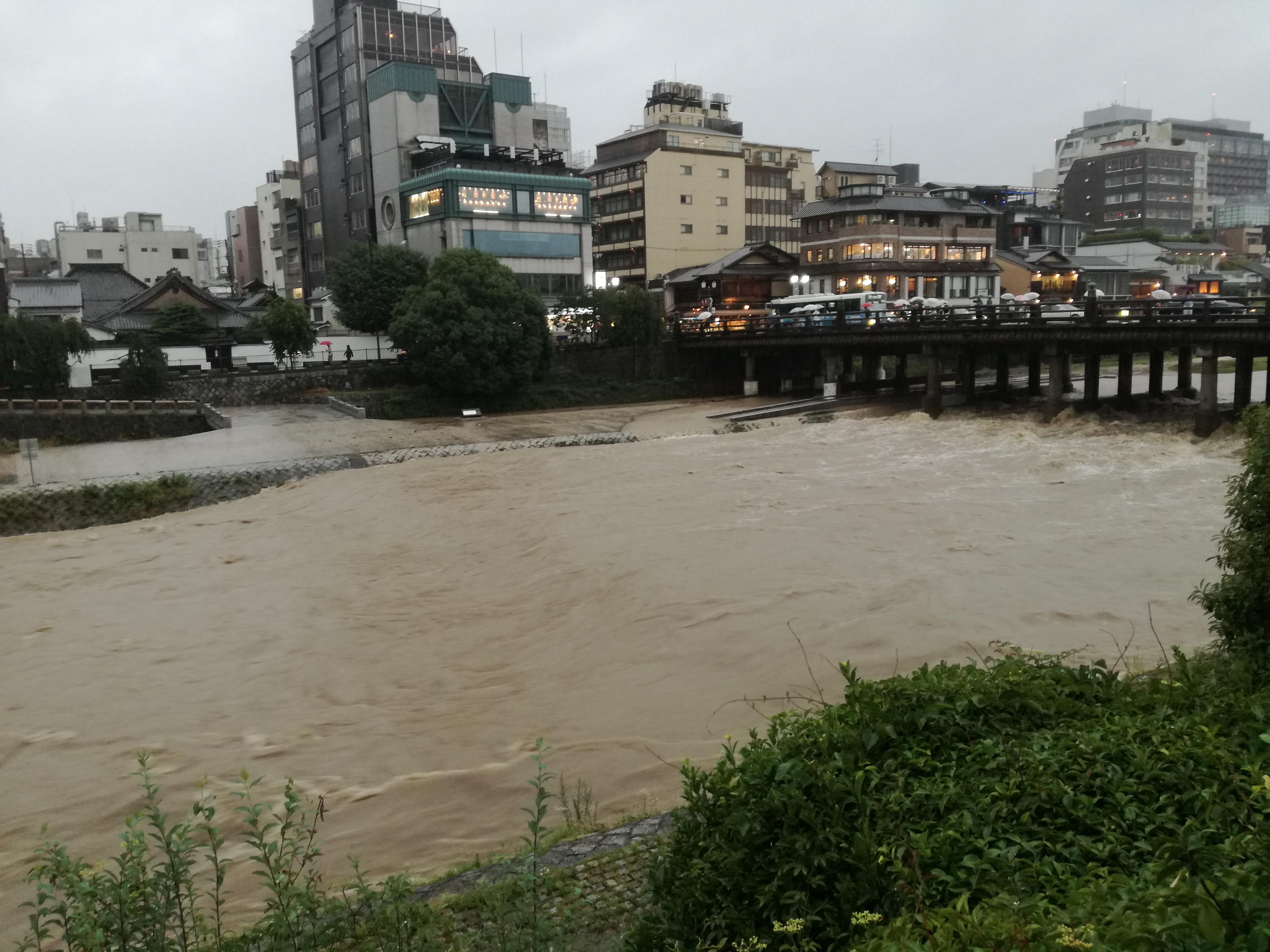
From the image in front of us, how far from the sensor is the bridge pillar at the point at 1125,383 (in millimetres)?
34812

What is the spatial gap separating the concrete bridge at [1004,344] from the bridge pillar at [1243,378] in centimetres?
4

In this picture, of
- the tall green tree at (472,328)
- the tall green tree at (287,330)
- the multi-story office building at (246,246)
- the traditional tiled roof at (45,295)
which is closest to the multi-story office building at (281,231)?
the multi-story office building at (246,246)

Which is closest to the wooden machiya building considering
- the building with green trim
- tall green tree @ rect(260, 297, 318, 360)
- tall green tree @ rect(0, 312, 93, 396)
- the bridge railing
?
the bridge railing

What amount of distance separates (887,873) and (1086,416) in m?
32.7

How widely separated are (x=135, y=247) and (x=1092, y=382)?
71409mm

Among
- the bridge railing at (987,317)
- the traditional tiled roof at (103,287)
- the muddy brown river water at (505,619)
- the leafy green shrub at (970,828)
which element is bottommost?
the muddy brown river water at (505,619)

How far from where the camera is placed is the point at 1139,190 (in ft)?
323

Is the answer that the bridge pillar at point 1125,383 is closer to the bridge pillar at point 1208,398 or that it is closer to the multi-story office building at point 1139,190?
the bridge pillar at point 1208,398

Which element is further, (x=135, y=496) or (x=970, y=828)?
(x=135, y=496)

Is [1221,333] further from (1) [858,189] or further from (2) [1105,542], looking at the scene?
(1) [858,189]

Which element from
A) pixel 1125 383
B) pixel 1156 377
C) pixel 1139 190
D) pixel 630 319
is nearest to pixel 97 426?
pixel 630 319

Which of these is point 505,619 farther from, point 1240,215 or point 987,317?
point 1240,215

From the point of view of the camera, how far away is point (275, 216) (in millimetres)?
85125

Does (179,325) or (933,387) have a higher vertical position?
(179,325)
